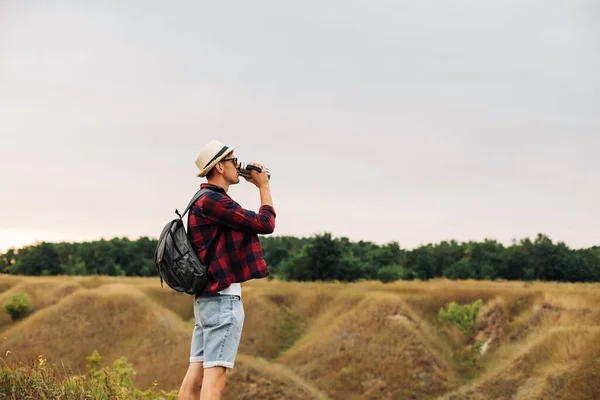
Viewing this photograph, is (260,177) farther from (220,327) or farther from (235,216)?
(220,327)

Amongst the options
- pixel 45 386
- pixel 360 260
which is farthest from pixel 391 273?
pixel 45 386

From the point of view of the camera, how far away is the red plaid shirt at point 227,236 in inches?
240

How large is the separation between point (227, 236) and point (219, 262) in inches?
11.2

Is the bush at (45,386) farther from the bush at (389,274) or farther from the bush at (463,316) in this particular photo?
the bush at (389,274)

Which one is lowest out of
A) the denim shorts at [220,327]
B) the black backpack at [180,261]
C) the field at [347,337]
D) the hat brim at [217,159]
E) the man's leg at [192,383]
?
the field at [347,337]

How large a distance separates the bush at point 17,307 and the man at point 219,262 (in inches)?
2040

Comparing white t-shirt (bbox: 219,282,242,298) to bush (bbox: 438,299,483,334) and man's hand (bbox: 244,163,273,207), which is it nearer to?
man's hand (bbox: 244,163,273,207)

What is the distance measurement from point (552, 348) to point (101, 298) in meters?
33.4

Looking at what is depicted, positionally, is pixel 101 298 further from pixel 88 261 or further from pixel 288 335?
pixel 88 261

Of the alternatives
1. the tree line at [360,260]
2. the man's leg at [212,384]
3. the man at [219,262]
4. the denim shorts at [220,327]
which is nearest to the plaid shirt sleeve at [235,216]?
the man at [219,262]

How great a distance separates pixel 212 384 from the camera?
6.05 metres

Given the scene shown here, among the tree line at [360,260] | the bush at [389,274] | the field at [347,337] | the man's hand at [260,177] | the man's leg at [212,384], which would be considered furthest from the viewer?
the bush at [389,274]

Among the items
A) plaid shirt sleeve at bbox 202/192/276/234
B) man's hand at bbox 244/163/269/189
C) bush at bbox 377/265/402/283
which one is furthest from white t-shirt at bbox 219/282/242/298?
bush at bbox 377/265/402/283

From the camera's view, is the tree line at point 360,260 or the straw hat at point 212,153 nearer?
the straw hat at point 212,153
